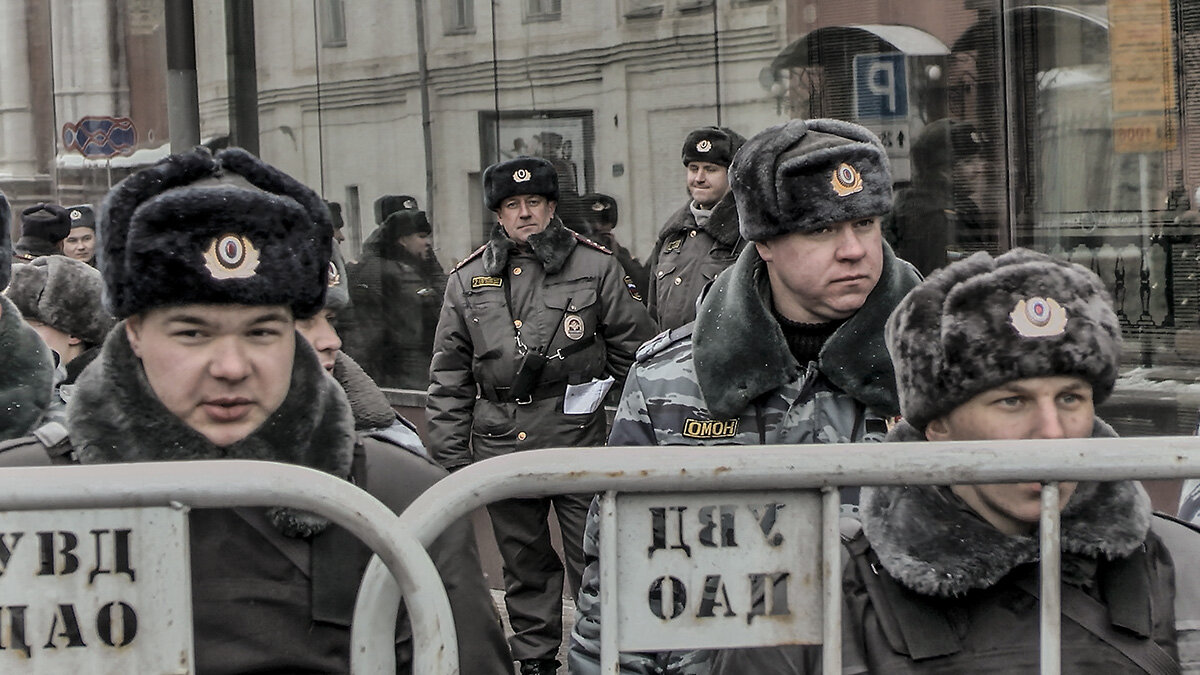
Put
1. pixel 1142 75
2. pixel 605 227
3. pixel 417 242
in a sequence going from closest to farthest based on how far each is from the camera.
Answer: pixel 1142 75
pixel 605 227
pixel 417 242

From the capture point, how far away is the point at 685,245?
7355mm

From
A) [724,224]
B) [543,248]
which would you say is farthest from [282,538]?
[724,224]

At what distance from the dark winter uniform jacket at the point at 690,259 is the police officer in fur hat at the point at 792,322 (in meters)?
3.33

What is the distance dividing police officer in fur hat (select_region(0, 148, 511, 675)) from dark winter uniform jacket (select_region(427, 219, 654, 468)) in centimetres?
402

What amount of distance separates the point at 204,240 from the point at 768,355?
1.25 m

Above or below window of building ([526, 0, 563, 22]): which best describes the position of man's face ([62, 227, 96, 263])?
below

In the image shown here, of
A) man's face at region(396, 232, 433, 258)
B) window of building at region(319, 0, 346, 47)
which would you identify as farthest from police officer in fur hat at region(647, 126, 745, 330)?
window of building at region(319, 0, 346, 47)

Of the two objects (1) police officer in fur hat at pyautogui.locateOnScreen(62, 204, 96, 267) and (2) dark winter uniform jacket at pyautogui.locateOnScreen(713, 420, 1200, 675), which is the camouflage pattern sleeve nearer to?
(1) police officer in fur hat at pyautogui.locateOnScreen(62, 204, 96, 267)

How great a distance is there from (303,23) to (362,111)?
78 centimetres

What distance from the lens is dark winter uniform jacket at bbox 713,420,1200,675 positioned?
2.41 metres

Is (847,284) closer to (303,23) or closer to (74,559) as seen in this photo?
(74,559)

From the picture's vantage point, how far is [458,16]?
968 cm

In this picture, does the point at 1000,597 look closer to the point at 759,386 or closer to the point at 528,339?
the point at 759,386

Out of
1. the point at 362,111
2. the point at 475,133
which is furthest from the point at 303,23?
the point at 475,133
